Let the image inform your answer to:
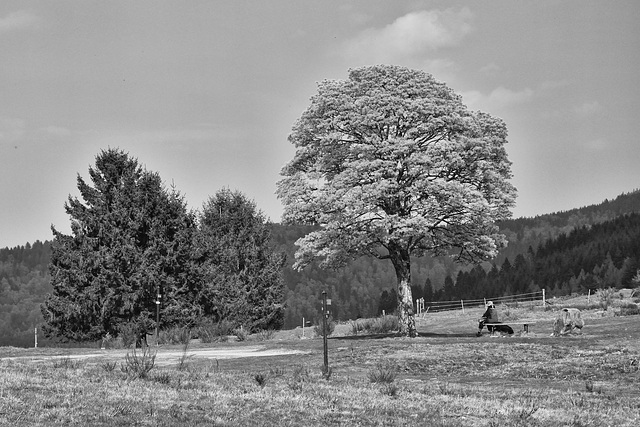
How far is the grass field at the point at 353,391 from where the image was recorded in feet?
37.8

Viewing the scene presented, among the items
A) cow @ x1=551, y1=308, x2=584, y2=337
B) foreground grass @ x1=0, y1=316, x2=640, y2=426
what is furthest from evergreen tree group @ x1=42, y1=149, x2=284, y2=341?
cow @ x1=551, y1=308, x2=584, y2=337

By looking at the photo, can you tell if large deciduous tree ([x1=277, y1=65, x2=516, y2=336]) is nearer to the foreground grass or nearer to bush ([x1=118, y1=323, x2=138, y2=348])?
bush ([x1=118, y1=323, x2=138, y2=348])

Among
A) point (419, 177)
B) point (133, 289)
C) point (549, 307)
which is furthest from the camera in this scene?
point (549, 307)

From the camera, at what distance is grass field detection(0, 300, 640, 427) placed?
1152cm

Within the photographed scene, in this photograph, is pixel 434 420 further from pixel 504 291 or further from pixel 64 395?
pixel 504 291

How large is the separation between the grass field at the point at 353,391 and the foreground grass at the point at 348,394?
→ 0.9 inches

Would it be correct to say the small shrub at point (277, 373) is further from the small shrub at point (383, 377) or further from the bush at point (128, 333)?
the bush at point (128, 333)

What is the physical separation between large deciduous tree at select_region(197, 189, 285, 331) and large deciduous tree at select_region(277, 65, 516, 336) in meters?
16.3

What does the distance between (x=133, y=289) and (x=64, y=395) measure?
2786cm

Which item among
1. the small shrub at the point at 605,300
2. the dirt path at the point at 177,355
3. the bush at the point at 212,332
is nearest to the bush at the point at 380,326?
the bush at the point at 212,332

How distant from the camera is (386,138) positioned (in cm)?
3462

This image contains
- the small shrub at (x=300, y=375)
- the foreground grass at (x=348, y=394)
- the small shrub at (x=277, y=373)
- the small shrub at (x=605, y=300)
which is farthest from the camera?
the small shrub at (x=605, y=300)

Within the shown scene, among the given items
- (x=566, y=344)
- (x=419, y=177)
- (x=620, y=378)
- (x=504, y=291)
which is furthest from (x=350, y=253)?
(x=504, y=291)

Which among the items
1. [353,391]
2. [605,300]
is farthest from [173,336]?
[605,300]
